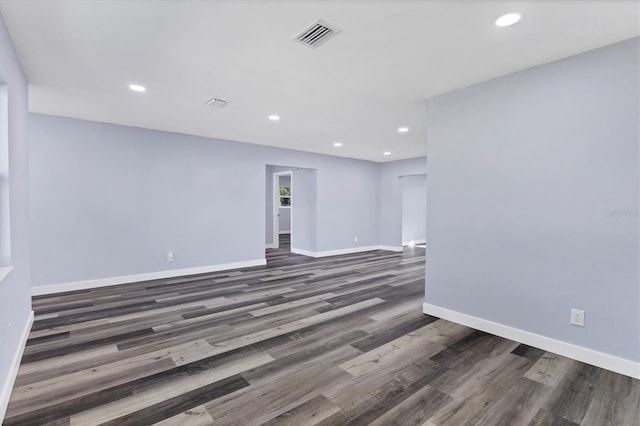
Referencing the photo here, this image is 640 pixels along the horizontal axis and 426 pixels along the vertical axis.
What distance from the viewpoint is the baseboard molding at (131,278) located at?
13.3 feet

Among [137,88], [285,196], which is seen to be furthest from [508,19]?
[285,196]

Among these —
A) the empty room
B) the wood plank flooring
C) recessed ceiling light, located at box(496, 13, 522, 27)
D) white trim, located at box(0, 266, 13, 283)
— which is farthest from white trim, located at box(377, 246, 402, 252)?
white trim, located at box(0, 266, 13, 283)

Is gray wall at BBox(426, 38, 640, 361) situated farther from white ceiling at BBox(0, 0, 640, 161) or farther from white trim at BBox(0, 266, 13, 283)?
white trim at BBox(0, 266, 13, 283)

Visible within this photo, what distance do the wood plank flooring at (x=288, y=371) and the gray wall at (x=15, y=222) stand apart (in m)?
0.25

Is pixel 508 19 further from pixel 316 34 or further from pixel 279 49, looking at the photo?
pixel 279 49

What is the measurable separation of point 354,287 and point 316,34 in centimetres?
337

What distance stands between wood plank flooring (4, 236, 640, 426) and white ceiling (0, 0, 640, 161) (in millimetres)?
2438

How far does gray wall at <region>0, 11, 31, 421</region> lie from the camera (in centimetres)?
191

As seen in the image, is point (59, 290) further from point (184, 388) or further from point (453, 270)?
point (453, 270)

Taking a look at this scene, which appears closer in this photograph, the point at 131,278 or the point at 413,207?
the point at 131,278

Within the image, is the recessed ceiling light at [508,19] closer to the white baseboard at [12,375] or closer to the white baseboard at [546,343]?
the white baseboard at [546,343]

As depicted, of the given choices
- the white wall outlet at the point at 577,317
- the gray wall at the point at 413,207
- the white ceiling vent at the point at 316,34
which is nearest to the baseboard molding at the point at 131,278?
the white ceiling vent at the point at 316,34

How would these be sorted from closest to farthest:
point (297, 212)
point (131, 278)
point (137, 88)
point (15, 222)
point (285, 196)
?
point (15, 222) → point (137, 88) → point (131, 278) → point (297, 212) → point (285, 196)

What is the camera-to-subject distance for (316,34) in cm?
210
